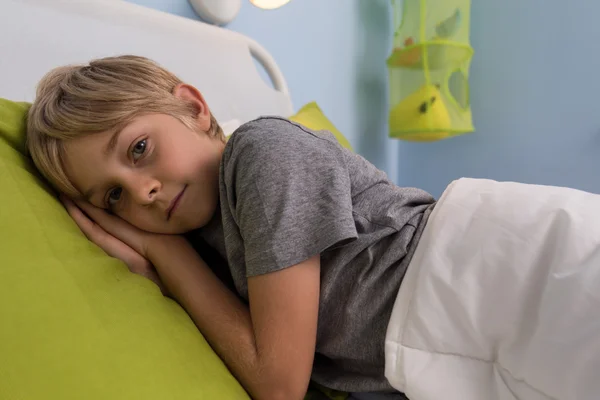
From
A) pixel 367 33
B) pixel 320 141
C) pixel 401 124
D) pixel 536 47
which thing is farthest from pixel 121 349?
pixel 536 47

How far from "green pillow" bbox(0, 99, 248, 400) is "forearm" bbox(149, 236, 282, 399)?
0.03 m

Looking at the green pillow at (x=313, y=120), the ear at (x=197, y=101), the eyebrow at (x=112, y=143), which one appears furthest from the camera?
the green pillow at (x=313, y=120)

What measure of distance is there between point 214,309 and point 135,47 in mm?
688

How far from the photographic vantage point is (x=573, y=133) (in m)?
1.74

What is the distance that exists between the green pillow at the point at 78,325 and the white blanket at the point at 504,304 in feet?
0.74

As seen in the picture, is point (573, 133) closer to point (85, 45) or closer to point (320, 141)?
point (320, 141)

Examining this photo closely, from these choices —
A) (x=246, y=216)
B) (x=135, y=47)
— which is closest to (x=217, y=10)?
(x=135, y=47)

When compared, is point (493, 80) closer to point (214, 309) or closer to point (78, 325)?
point (214, 309)

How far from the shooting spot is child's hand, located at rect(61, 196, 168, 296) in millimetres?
706

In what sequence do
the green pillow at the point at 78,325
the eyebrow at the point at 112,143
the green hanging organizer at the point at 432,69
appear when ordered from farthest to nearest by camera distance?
the green hanging organizer at the point at 432,69, the eyebrow at the point at 112,143, the green pillow at the point at 78,325

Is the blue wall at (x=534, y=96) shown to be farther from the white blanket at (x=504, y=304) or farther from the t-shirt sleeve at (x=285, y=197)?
the t-shirt sleeve at (x=285, y=197)

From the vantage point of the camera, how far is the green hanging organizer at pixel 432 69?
165 cm

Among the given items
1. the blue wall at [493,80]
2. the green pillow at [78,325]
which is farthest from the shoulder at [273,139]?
the blue wall at [493,80]

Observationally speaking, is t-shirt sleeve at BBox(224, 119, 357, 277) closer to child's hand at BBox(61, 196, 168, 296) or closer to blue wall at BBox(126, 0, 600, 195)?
child's hand at BBox(61, 196, 168, 296)
